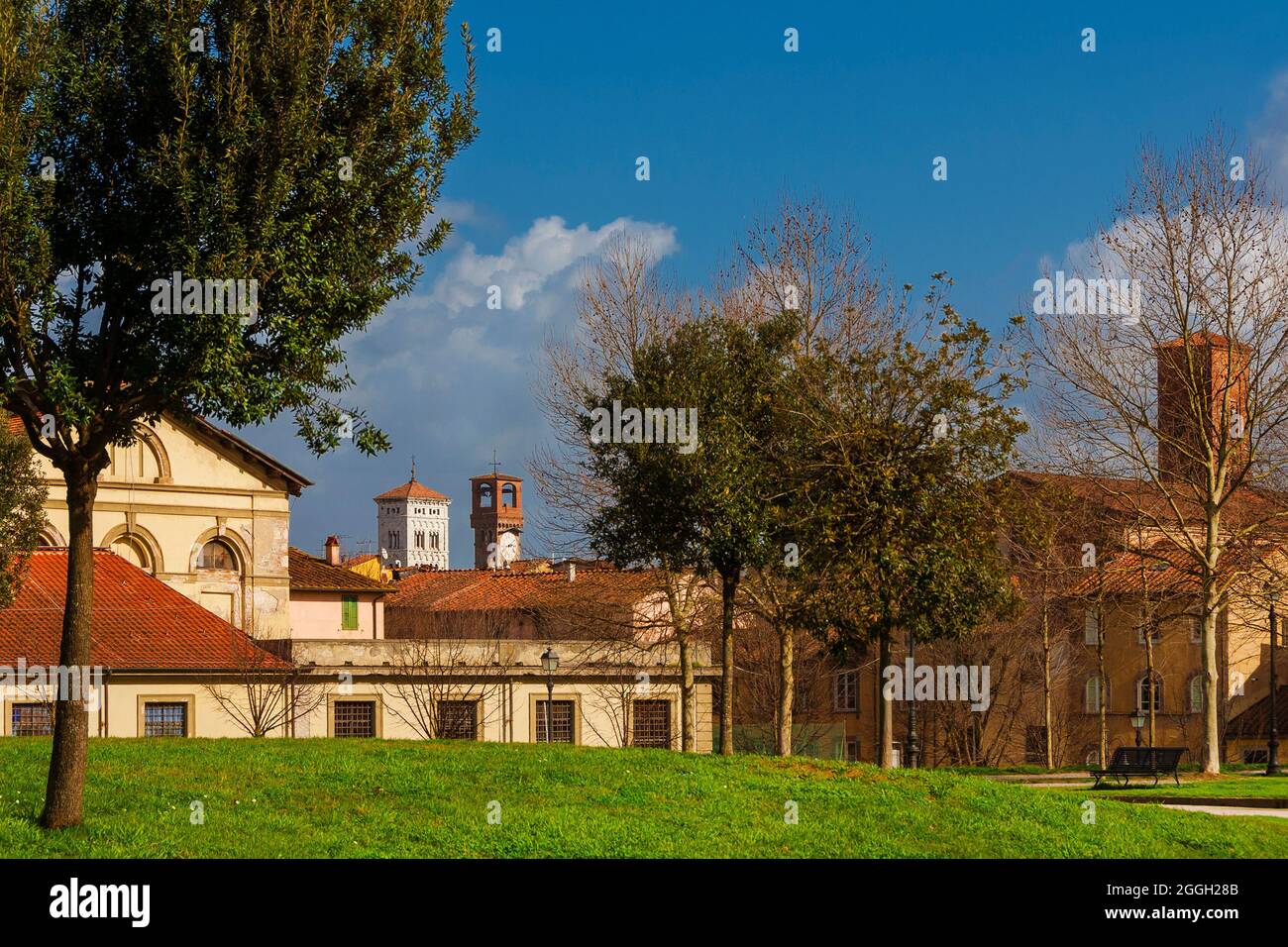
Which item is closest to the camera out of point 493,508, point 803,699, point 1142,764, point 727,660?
point 727,660

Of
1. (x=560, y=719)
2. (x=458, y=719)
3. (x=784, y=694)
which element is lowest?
(x=560, y=719)

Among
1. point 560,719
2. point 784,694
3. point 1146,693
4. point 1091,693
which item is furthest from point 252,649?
point 1146,693

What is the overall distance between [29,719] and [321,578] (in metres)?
20.8

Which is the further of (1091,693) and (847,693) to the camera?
(847,693)

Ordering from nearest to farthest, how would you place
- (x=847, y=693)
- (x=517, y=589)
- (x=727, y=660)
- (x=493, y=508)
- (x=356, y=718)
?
(x=727, y=660), (x=356, y=718), (x=517, y=589), (x=847, y=693), (x=493, y=508)

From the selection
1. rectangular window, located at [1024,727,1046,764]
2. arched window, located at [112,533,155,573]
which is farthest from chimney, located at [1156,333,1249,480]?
arched window, located at [112,533,155,573]

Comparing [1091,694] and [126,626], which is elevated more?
[126,626]

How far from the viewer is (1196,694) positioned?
193 ft

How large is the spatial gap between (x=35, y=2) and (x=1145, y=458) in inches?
1064

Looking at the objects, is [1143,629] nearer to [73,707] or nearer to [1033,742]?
[1033,742]

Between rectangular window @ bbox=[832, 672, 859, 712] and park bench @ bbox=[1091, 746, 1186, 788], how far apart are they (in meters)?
38.5

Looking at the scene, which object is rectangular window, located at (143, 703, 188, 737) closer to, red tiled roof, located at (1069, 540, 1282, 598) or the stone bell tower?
red tiled roof, located at (1069, 540, 1282, 598)
